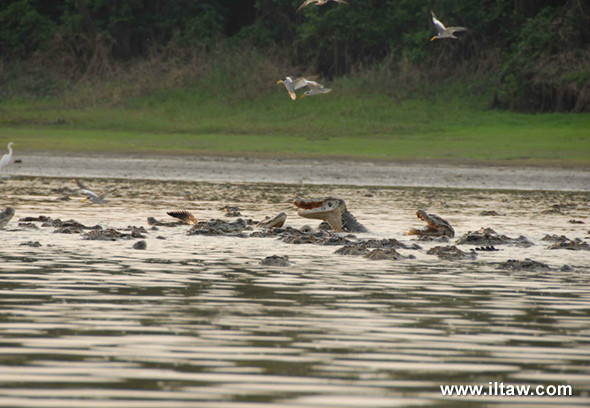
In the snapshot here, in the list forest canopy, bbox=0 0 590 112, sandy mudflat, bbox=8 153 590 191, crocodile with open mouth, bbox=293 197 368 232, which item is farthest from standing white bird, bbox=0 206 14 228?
forest canopy, bbox=0 0 590 112

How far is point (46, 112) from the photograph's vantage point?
36188 millimetres

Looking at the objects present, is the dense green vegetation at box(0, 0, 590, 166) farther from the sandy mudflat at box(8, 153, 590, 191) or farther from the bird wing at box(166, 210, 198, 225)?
the bird wing at box(166, 210, 198, 225)

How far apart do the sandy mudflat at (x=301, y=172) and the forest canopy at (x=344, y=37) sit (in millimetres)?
10412

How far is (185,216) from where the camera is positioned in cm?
1360

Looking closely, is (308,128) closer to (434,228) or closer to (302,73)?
(302,73)

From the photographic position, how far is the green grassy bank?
93.5ft

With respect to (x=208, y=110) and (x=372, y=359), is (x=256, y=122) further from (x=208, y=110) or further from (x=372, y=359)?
(x=372, y=359)

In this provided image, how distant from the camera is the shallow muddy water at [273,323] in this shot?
16.1 feet

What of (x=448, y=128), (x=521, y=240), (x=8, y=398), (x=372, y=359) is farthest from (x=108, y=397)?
(x=448, y=128)

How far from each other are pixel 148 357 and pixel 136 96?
3329 centimetres

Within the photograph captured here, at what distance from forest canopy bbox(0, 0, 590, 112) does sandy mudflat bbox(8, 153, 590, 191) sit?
34.2 feet

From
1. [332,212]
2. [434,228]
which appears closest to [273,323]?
[434,228]

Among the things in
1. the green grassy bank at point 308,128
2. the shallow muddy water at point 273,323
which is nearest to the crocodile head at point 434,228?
→ the shallow muddy water at point 273,323

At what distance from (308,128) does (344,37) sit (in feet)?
32.8
